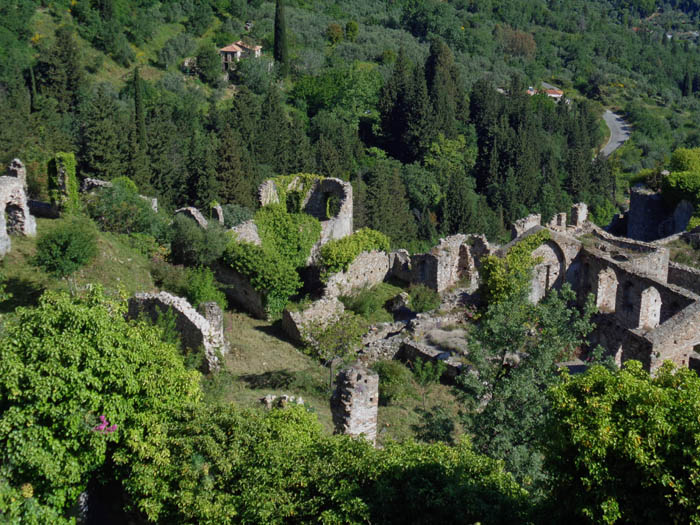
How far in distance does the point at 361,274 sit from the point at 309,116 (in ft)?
Result: 123

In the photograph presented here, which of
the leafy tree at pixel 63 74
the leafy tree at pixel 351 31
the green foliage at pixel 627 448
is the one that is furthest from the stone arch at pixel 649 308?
the leafy tree at pixel 351 31

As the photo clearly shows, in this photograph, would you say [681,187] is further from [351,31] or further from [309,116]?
[351,31]

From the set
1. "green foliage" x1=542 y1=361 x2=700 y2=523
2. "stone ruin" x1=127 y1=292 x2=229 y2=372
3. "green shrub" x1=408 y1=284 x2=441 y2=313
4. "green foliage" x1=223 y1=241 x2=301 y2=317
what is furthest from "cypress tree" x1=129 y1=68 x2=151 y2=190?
"green foliage" x1=542 y1=361 x2=700 y2=523

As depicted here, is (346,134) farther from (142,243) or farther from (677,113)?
(677,113)

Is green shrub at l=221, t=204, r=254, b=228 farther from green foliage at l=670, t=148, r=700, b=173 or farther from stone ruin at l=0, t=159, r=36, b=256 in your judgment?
green foliage at l=670, t=148, r=700, b=173

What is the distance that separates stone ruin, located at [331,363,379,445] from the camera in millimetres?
16938

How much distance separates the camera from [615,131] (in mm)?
99938

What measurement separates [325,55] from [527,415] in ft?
223

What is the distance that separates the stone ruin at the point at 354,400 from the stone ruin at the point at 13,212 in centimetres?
1302

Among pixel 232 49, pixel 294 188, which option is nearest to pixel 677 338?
pixel 294 188

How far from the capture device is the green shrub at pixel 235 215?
36.4 metres

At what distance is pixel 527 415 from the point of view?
17.1m

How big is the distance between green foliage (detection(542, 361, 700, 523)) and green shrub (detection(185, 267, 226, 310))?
49.9 ft

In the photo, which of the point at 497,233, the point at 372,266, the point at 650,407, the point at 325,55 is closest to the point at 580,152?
the point at 497,233
